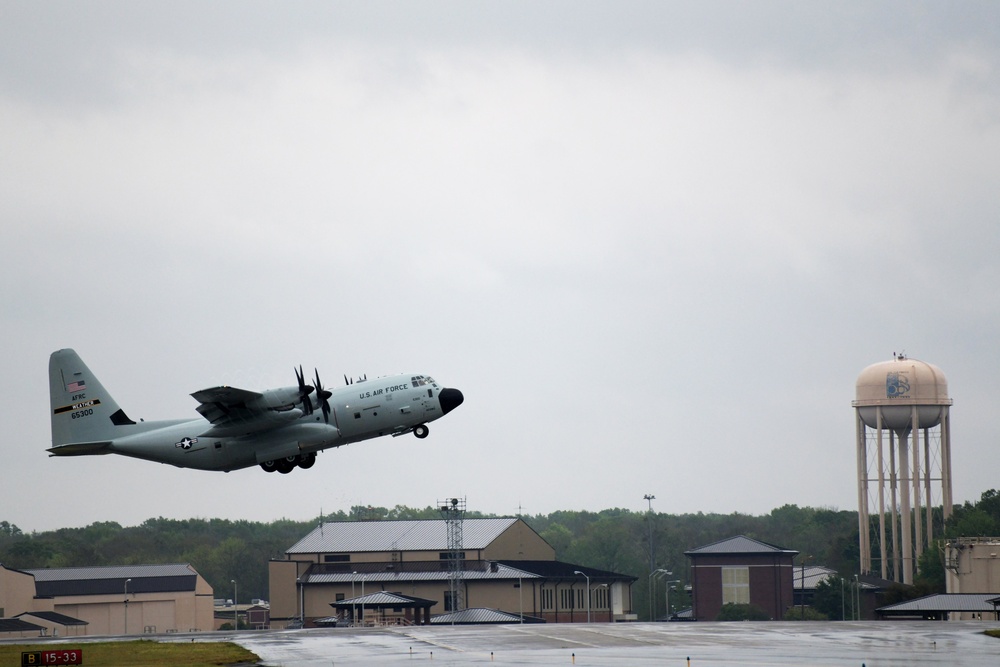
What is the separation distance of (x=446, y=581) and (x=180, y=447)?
282 feet

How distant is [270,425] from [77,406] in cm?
1269

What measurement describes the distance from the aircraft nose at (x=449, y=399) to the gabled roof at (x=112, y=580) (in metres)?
96.8

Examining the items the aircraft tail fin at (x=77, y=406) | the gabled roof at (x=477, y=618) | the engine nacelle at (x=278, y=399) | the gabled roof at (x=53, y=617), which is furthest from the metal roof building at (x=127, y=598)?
the engine nacelle at (x=278, y=399)

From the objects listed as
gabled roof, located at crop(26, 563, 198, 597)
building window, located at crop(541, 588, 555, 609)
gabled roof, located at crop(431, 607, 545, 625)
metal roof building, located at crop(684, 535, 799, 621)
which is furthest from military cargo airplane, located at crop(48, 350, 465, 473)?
metal roof building, located at crop(684, 535, 799, 621)

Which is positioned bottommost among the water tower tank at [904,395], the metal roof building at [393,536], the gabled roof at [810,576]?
the gabled roof at [810,576]

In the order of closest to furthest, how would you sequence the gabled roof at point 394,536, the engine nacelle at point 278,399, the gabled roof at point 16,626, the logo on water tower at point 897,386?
the engine nacelle at point 278,399 < the gabled roof at point 16,626 < the logo on water tower at point 897,386 < the gabled roof at point 394,536

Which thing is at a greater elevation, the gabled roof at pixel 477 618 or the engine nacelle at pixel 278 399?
the engine nacelle at pixel 278 399

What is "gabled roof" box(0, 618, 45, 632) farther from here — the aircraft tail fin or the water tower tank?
the water tower tank

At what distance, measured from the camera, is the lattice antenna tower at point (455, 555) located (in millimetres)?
148725

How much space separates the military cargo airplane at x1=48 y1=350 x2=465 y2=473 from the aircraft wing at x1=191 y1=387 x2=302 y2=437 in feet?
0.17

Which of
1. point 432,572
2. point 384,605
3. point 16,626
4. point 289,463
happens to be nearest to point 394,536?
point 432,572

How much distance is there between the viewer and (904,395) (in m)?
153

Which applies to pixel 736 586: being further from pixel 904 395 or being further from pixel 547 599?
pixel 904 395

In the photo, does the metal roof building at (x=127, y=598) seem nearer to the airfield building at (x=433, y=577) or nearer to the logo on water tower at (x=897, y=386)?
the airfield building at (x=433, y=577)
